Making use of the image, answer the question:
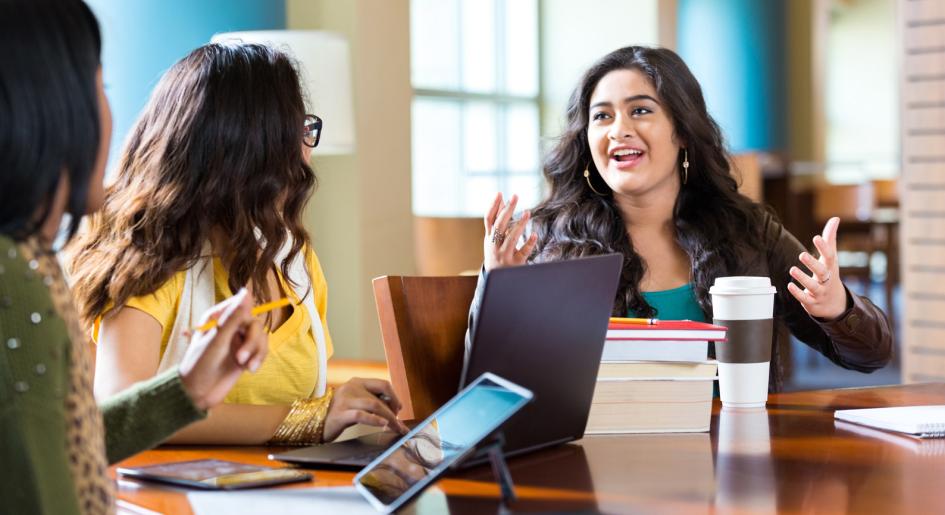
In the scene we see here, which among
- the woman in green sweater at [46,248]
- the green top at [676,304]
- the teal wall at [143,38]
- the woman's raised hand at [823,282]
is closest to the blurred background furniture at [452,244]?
the teal wall at [143,38]

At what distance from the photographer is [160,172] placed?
1.65 meters

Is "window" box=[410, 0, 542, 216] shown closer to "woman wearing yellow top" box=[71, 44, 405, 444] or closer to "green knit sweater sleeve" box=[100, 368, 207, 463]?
"woman wearing yellow top" box=[71, 44, 405, 444]

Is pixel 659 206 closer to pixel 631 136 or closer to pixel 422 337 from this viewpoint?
pixel 631 136

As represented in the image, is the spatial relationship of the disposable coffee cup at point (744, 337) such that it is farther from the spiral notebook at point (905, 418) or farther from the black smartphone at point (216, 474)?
the black smartphone at point (216, 474)

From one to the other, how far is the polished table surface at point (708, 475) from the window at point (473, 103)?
506 centimetres

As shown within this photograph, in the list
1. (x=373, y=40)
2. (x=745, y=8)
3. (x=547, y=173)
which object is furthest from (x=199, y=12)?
(x=745, y=8)

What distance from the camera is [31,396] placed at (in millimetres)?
898

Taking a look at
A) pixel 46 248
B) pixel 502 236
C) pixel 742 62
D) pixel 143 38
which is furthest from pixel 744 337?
pixel 742 62

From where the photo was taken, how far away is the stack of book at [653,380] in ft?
5.01

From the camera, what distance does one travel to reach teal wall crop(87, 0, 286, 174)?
11.9ft

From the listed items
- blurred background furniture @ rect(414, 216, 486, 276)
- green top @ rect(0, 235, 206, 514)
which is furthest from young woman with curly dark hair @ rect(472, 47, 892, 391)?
blurred background furniture @ rect(414, 216, 486, 276)

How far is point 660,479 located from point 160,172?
32.8 inches

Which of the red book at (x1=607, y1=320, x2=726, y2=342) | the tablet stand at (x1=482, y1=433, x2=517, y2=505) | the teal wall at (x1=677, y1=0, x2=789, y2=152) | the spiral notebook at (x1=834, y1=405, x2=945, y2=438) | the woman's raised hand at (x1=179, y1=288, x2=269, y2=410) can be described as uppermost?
the teal wall at (x1=677, y1=0, x2=789, y2=152)

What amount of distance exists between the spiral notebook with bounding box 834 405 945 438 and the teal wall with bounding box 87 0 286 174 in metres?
2.57
